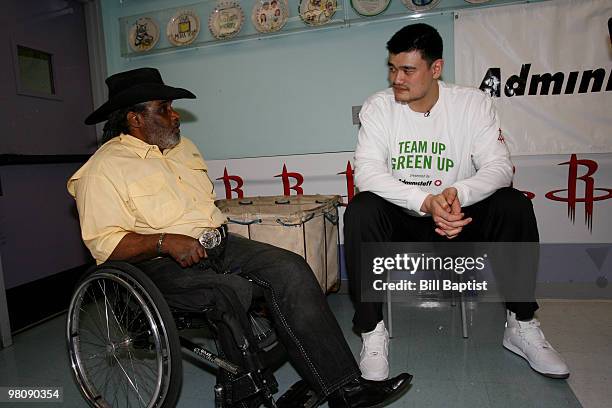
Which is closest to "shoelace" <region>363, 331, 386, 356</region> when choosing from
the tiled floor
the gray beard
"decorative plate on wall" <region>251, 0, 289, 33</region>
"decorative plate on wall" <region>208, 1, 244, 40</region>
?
the tiled floor

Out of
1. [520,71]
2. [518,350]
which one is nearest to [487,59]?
[520,71]

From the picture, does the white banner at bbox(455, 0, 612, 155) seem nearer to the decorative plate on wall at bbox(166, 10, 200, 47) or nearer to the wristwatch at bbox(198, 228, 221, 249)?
the decorative plate on wall at bbox(166, 10, 200, 47)

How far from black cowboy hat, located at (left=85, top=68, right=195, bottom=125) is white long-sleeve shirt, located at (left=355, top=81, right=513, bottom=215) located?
0.79 m

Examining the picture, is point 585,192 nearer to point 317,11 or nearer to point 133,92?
point 317,11

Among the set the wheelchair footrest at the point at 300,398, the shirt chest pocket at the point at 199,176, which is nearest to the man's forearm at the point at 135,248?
the shirt chest pocket at the point at 199,176

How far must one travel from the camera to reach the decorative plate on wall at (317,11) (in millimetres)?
2539

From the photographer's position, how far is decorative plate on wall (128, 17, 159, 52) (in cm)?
285

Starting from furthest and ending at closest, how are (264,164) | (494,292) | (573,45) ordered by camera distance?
(264,164) < (494,292) < (573,45)

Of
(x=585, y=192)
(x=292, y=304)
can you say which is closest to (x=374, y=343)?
(x=292, y=304)

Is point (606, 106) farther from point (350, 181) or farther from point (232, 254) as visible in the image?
point (232, 254)

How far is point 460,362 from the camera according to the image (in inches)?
70.1

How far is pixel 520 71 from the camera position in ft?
7.79

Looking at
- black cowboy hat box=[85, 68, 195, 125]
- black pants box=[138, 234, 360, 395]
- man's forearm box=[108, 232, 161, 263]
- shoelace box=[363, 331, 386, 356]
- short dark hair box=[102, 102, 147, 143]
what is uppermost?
black cowboy hat box=[85, 68, 195, 125]

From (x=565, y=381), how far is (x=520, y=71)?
5.16 feet
